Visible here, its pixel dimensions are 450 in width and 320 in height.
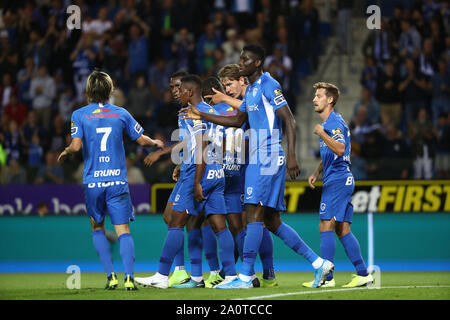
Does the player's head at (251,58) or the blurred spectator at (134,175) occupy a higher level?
the player's head at (251,58)

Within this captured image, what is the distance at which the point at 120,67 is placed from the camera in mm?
17266

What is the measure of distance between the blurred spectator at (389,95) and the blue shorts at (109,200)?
7975 mm

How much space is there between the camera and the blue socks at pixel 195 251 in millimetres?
8773

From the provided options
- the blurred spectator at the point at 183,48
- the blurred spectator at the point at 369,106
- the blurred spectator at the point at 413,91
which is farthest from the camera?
the blurred spectator at the point at 183,48

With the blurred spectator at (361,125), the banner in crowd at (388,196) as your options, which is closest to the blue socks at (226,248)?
the banner in crowd at (388,196)

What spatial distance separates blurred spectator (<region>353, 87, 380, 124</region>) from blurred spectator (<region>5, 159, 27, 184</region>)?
6.10 metres

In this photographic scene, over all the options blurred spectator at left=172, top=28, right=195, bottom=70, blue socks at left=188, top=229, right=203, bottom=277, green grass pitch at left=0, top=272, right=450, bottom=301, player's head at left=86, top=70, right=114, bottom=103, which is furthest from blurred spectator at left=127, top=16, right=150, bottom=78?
player's head at left=86, top=70, right=114, bottom=103

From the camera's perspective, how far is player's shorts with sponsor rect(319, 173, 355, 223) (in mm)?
8492

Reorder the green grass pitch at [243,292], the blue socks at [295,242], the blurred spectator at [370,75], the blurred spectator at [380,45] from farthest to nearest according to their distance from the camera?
the blurred spectator at [380,45]
the blurred spectator at [370,75]
the blue socks at [295,242]
the green grass pitch at [243,292]

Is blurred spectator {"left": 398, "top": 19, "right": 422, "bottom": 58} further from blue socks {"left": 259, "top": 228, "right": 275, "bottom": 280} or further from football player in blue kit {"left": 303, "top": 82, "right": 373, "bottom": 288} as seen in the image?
blue socks {"left": 259, "top": 228, "right": 275, "bottom": 280}

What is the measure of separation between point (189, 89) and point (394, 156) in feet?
21.3

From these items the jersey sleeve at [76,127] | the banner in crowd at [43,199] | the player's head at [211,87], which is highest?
the player's head at [211,87]

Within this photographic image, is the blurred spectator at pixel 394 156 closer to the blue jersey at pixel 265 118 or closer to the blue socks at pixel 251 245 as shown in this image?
the blue jersey at pixel 265 118

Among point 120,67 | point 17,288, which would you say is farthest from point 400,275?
point 120,67
